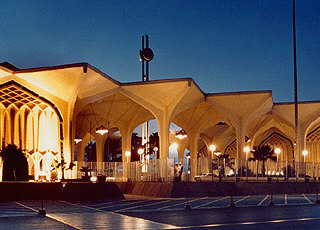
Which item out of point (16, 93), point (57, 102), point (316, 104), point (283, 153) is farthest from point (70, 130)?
point (283, 153)

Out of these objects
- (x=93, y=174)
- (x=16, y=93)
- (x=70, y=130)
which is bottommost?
(x=93, y=174)

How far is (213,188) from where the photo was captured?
28.1 meters

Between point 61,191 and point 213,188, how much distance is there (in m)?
8.45

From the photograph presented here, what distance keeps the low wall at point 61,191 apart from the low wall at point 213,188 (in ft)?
11.0

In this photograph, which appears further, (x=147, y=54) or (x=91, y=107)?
(x=91, y=107)

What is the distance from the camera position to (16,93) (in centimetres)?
3600

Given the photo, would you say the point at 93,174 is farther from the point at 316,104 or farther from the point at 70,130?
the point at 316,104

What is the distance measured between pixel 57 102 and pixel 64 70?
4996 millimetres

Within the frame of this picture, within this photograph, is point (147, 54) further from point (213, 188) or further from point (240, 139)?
point (213, 188)

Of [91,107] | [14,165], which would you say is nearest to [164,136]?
[91,107]

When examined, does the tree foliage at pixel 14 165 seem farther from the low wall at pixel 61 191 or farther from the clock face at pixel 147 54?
the clock face at pixel 147 54

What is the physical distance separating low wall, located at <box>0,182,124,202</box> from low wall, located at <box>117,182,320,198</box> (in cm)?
335

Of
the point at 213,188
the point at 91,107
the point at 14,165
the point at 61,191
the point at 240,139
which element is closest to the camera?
the point at 61,191

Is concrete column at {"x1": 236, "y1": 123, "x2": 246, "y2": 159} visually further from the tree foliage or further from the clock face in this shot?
the tree foliage
